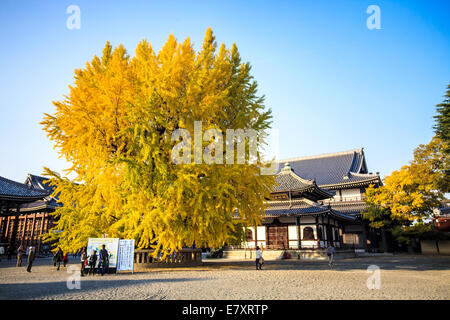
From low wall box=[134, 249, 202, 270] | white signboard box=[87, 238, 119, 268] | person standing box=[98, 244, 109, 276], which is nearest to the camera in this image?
person standing box=[98, 244, 109, 276]

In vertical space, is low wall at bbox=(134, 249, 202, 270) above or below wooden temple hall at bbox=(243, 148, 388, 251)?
below

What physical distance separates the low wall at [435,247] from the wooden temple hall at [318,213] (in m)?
4.40

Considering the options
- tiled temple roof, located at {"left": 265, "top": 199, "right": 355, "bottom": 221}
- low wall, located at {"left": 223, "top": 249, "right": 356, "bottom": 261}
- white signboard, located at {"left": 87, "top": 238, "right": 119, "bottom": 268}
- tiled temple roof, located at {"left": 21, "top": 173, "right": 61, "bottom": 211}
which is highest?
tiled temple roof, located at {"left": 21, "top": 173, "right": 61, "bottom": 211}

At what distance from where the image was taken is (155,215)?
1108 cm

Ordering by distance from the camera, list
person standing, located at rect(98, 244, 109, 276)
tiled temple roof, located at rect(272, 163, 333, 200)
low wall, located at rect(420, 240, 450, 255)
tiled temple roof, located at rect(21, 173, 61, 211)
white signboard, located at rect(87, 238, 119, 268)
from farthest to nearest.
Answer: low wall, located at rect(420, 240, 450, 255) → tiled temple roof, located at rect(21, 173, 61, 211) → tiled temple roof, located at rect(272, 163, 333, 200) → white signboard, located at rect(87, 238, 119, 268) → person standing, located at rect(98, 244, 109, 276)

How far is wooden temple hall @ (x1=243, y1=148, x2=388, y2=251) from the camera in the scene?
25875 mm

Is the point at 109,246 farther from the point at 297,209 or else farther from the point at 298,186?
the point at 298,186

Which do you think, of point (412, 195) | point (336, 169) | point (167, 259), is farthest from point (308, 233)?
point (336, 169)

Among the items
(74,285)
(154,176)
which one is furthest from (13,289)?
(154,176)

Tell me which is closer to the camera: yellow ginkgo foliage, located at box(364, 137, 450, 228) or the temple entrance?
yellow ginkgo foliage, located at box(364, 137, 450, 228)

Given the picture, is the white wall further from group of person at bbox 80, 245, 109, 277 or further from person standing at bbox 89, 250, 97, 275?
person standing at bbox 89, 250, 97, 275

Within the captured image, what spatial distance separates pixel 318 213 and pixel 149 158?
17.5 metres

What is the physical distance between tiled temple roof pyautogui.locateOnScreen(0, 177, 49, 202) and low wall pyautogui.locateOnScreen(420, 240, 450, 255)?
1702 inches

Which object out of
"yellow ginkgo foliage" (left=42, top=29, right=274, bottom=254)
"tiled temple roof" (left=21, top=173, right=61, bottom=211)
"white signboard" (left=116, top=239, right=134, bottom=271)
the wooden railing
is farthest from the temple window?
"tiled temple roof" (left=21, top=173, right=61, bottom=211)
